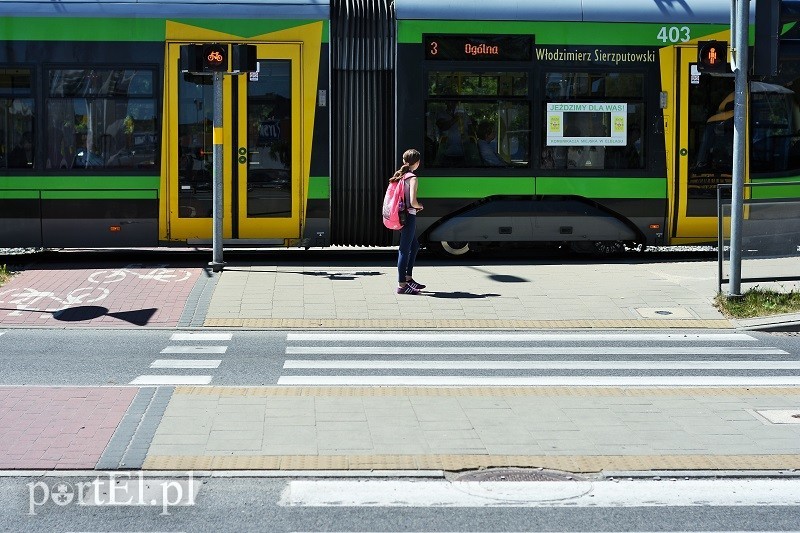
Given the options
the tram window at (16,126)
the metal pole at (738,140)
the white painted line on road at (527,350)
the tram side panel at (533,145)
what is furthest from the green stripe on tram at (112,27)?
the white painted line on road at (527,350)

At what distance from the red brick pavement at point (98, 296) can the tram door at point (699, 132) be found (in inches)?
272

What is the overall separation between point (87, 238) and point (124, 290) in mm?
2159

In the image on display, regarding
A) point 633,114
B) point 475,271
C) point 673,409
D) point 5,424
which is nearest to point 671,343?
point 673,409

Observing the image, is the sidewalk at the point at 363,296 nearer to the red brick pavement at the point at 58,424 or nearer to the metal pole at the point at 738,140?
the metal pole at the point at 738,140

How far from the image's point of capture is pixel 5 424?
320 inches

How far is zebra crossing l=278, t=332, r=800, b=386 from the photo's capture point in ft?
33.1

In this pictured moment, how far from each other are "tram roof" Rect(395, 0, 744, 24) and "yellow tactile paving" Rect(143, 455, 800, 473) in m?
9.96

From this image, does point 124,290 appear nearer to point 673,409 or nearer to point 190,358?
point 190,358

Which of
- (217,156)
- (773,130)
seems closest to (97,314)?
(217,156)

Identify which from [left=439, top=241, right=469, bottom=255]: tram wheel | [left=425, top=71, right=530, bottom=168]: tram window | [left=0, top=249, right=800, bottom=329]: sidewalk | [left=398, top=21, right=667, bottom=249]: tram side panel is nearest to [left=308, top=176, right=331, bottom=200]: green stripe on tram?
[left=0, top=249, right=800, bottom=329]: sidewalk

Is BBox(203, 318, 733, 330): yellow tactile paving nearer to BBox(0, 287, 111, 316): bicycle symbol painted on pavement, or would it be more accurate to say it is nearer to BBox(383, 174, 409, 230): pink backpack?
BBox(383, 174, 409, 230): pink backpack

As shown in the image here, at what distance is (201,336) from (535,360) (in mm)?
3451

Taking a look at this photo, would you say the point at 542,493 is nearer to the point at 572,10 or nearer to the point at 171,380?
the point at 171,380

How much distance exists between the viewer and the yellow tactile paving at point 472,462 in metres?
7.26
